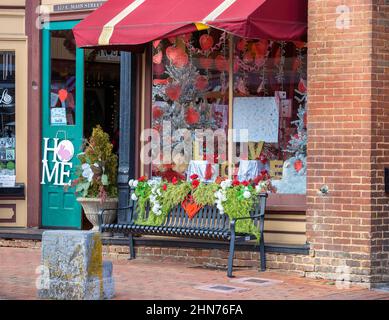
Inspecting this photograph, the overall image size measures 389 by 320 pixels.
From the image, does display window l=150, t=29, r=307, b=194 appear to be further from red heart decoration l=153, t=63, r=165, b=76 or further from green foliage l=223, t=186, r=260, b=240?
green foliage l=223, t=186, r=260, b=240

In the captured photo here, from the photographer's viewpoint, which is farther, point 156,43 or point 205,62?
point 156,43

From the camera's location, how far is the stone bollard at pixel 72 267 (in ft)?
28.3

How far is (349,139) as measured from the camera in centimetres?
1042

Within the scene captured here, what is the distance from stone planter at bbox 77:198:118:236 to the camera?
12461 millimetres

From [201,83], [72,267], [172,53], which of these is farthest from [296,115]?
[72,267]

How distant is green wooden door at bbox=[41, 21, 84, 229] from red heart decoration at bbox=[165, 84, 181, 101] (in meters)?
1.69

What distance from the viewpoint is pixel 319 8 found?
1069 cm

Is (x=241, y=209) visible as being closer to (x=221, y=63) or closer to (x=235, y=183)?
(x=235, y=183)

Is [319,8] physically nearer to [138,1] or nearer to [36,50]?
[138,1]

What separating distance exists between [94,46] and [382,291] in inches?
186

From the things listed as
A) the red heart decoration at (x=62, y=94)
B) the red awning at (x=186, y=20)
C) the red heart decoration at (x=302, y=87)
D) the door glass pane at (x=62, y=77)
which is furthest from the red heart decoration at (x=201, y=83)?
the red heart decoration at (x=62, y=94)

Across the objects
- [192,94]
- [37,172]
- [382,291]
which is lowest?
[382,291]

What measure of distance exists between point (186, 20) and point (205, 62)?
4.48ft
